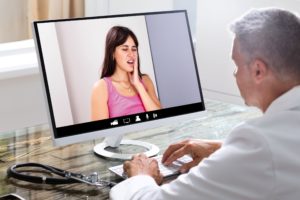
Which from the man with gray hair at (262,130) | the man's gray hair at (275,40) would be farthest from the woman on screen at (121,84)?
the man's gray hair at (275,40)

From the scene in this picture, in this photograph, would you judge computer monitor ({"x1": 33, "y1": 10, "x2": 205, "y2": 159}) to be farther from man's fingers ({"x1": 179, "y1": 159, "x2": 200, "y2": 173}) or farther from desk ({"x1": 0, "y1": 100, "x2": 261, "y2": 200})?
man's fingers ({"x1": 179, "y1": 159, "x2": 200, "y2": 173})

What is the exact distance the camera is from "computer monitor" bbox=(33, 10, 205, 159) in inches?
63.9

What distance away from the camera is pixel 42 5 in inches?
130

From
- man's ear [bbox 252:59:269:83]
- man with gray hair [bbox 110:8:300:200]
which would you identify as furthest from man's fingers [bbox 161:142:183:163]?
man's ear [bbox 252:59:269:83]

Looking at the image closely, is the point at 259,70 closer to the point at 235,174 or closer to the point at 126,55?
the point at 235,174

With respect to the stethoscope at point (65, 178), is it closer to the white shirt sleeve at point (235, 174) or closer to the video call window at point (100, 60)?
the video call window at point (100, 60)

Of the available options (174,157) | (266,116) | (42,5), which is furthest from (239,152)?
(42,5)

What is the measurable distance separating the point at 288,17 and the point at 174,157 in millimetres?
656

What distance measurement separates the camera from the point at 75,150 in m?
1.84

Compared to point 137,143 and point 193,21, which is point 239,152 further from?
point 193,21

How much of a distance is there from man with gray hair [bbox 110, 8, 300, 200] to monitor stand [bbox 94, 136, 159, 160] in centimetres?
47

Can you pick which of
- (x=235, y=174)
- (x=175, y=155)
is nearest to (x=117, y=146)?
(x=175, y=155)

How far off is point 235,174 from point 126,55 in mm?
708

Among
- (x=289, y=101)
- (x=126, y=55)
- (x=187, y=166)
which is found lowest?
(x=187, y=166)
